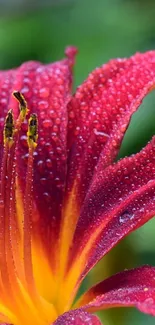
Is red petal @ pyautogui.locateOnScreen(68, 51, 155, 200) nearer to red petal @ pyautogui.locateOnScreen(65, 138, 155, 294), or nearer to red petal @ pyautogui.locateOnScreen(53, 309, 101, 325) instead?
red petal @ pyautogui.locateOnScreen(65, 138, 155, 294)

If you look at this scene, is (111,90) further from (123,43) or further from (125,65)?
(123,43)

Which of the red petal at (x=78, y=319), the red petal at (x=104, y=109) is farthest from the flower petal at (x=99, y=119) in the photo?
the red petal at (x=78, y=319)

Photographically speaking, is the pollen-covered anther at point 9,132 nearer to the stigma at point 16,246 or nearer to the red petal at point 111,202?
the stigma at point 16,246

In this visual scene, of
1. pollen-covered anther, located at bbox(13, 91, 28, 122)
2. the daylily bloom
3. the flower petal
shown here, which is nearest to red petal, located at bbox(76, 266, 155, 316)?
the daylily bloom

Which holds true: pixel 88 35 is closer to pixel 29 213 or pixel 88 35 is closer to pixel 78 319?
pixel 29 213

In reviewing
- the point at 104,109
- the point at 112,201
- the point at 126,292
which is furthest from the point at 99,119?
the point at 126,292

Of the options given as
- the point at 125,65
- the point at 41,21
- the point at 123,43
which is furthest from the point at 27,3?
the point at 125,65
